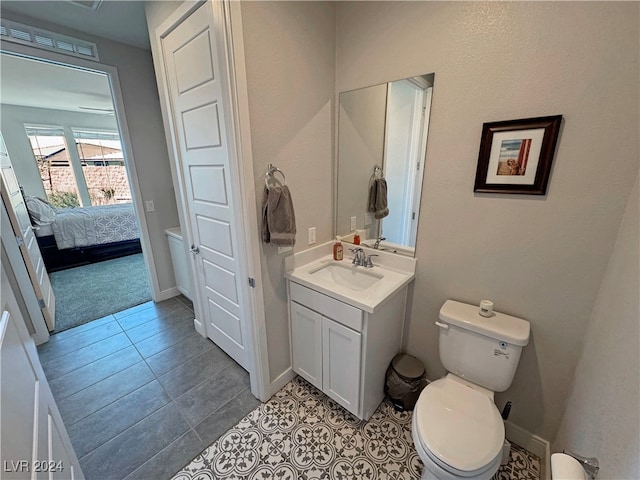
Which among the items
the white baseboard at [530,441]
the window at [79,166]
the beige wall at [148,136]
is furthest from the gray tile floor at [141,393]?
the window at [79,166]

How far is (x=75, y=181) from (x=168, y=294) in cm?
513

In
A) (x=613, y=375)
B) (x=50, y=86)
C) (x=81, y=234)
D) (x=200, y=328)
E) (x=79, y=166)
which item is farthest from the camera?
(x=79, y=166)

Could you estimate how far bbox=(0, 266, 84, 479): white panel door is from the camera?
0.58 metres

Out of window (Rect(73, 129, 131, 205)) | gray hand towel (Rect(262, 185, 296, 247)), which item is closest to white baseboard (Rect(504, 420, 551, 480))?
gray hand towel (Rect(262, 185, 296, 247))

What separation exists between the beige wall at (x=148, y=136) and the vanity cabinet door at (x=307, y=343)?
201 cm

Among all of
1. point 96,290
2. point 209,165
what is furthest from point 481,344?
point 96,290

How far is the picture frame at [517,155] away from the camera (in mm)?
1129

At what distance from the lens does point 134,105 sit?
99.1 inches

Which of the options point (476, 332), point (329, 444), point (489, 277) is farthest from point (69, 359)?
point (489, 277)

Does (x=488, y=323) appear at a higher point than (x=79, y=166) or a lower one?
lower

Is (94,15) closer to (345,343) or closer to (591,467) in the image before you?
(345,343)

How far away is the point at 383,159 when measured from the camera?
169 cm

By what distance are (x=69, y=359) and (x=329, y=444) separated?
2.22 meters

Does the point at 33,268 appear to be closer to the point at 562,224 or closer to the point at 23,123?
the point at 562,224
